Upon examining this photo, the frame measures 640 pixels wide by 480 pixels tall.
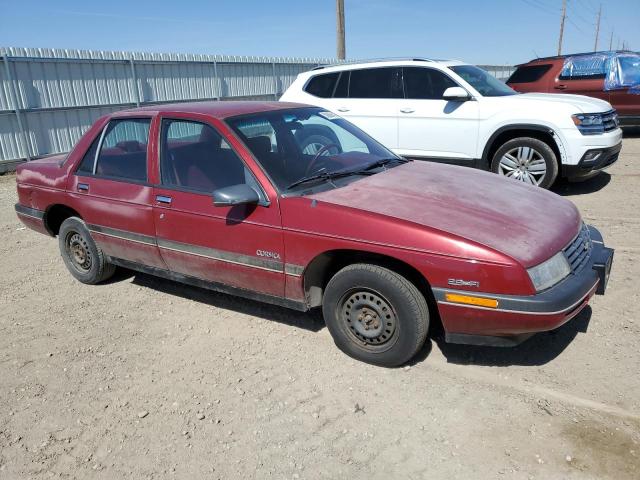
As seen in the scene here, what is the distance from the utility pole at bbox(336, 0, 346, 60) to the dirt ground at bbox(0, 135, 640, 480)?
15.8 metres

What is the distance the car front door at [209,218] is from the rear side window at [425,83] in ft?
15.1

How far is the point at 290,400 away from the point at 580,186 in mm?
6610

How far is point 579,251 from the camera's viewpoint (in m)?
3.37

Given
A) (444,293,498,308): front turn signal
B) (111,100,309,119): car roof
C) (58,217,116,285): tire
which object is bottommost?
(58,217,116,285): tire

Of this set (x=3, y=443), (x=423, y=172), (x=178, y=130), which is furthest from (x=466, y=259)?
(x=3, y=443)

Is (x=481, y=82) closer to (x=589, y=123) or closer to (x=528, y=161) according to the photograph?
(x=528, y=161)

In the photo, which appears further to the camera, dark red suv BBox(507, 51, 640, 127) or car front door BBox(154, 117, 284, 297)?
dark red suv BBox(507, 51, 640, 127)

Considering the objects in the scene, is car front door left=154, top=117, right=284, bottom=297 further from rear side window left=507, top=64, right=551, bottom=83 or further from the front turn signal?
rear side window left=507, top=64, right=551, bottom=83

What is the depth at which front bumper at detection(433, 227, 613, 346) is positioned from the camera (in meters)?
2.88

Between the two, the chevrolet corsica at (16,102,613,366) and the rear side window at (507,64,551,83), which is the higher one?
the rear side window at (507,64,551,83)

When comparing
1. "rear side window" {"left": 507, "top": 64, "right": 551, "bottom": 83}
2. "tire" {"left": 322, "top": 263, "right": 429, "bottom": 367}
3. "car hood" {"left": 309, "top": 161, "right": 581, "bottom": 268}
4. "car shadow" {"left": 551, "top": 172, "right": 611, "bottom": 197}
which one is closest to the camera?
"car hood" {"left": 309, "top": 161, "right": 581, "bottom": 268}

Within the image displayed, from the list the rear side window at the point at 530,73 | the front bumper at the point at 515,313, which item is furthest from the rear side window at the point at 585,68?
the front bumper at the point at 515,313

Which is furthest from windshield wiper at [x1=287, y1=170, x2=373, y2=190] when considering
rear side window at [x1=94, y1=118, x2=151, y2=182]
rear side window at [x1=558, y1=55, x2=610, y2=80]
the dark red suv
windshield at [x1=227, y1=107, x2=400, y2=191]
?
rear side window at [x1=558, y1=55, x2=610, y2=80]

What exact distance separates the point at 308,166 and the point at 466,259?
4.63ft
